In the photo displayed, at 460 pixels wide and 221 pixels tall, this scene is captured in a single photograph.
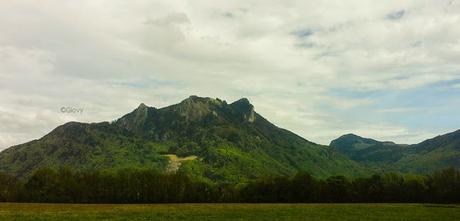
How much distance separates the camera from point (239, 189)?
159125 millimetres

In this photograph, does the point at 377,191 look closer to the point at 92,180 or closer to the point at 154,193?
the point at 154,193

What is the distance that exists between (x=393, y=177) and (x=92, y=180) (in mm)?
120149

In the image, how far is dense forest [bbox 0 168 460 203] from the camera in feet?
470

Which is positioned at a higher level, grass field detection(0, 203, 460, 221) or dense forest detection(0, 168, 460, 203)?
dense forest detection(0, 168, 460, 203)

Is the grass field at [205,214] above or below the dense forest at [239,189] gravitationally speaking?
below

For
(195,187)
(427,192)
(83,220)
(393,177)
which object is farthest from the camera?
(393,177)

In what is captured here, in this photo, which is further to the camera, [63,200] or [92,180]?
[92,180]

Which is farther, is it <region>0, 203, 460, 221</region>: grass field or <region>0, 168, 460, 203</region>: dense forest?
<region>0, 168, 460, 203</region>: dense forest

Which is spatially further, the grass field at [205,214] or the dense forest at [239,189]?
the dense forest at [239,189]

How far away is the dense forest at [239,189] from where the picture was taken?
14325cm

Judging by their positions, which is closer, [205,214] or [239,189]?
[205,214]

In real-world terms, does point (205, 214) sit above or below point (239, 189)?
below

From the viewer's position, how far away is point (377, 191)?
153 m

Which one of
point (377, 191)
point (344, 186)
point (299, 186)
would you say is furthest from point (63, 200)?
point (377, 191)
